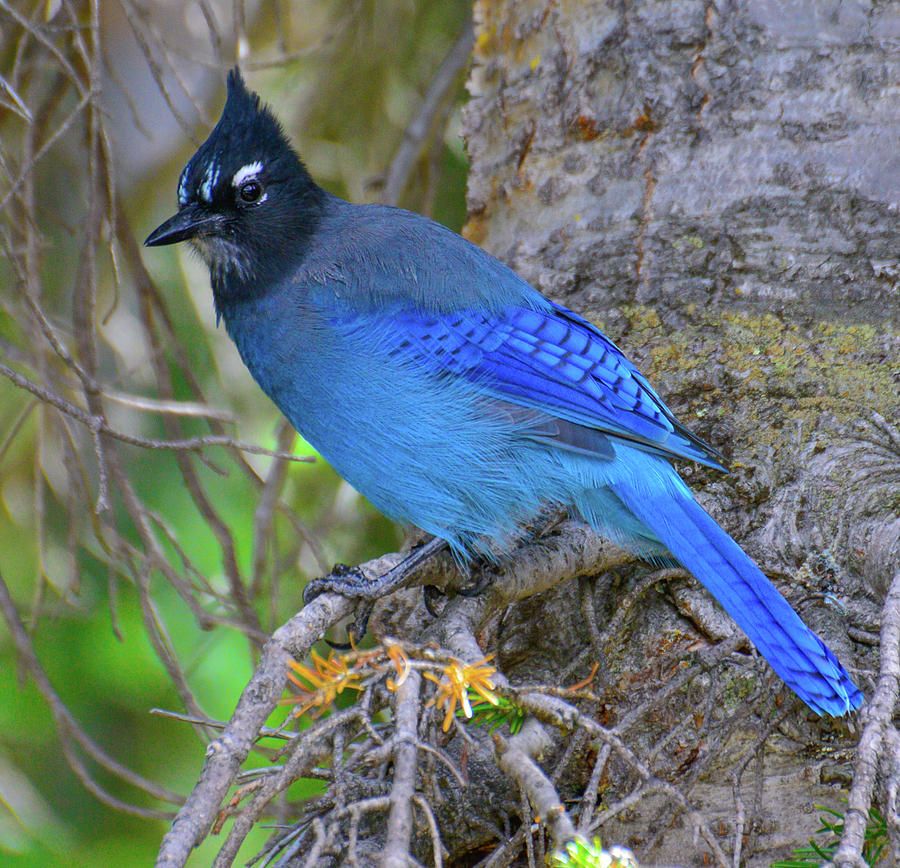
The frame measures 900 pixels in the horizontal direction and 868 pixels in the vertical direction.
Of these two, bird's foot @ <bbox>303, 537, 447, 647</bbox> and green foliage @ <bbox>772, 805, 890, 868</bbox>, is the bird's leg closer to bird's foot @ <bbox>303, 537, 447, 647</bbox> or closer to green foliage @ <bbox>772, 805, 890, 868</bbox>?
bird's foot @ <bbox>303, 537, 447, 647</bbox>

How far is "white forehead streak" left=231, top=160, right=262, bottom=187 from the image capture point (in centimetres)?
230

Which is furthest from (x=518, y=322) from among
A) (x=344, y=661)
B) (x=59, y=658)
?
(x=59, y=658)

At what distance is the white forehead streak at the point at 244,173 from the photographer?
2.30 metres

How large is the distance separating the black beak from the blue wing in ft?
1.60

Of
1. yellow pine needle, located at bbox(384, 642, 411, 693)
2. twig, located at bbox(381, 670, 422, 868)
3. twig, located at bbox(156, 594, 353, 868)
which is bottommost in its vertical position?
twig, located at bbox(381, 670, 422, 868)

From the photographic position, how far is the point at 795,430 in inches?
81.2

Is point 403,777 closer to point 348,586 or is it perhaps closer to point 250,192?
point 348,586

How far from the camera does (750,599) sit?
1724 millimetres

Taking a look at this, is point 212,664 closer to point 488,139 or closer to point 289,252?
point 289,252

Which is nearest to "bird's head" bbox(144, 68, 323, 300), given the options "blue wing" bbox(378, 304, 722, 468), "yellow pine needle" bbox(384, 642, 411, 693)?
"blue wing" bbox(378, 304, 722, 468)

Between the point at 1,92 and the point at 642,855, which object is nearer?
the point at 642,855

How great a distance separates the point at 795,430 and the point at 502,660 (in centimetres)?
77

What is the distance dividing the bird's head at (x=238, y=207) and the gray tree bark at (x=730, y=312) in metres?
0.59

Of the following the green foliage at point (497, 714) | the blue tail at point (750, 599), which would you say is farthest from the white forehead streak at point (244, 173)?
the green foliage at point (497, 714)
